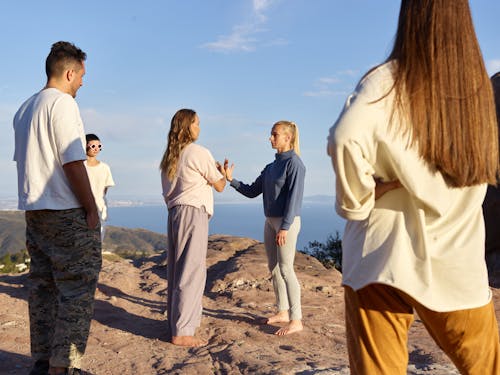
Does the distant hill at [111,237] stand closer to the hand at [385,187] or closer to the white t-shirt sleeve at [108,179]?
the white t-shirt sleeve at [108,179]

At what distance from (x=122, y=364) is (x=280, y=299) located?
1836 mm

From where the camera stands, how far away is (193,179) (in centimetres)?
510

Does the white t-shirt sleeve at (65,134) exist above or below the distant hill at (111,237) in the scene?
above

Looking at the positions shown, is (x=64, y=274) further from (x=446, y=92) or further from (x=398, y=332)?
(x=446, y=92)

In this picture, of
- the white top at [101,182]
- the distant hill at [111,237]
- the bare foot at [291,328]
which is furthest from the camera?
the distant hill at [111,237]

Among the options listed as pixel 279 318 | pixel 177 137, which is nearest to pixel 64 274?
pixel 177 137

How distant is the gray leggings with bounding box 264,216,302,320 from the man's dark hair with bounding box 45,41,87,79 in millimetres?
2608

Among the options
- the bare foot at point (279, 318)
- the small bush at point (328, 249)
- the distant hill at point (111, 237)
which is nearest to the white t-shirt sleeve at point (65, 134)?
the bare foot at point (279, 318)

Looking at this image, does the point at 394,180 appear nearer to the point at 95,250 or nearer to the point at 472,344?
the point at 472,344

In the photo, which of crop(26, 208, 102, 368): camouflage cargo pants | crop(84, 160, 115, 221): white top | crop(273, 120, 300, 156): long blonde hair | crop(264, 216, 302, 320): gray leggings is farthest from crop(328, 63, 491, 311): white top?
crop(84, 160, 115, 221): white top

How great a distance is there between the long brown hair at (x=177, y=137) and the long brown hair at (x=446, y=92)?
3481 millimetres

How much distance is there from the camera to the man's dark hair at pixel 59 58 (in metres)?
3.62

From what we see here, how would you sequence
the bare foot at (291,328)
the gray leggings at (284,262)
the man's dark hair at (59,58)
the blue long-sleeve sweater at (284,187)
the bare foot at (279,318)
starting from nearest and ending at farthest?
the man's dark hair at (59,58) → the blue long-sleeve sweater at (284,187) → the gray leggings at (284,262) → the bare foot at (291,328) → the bare foot at (279,318)

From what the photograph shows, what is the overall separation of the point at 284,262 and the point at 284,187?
29.5 inches
